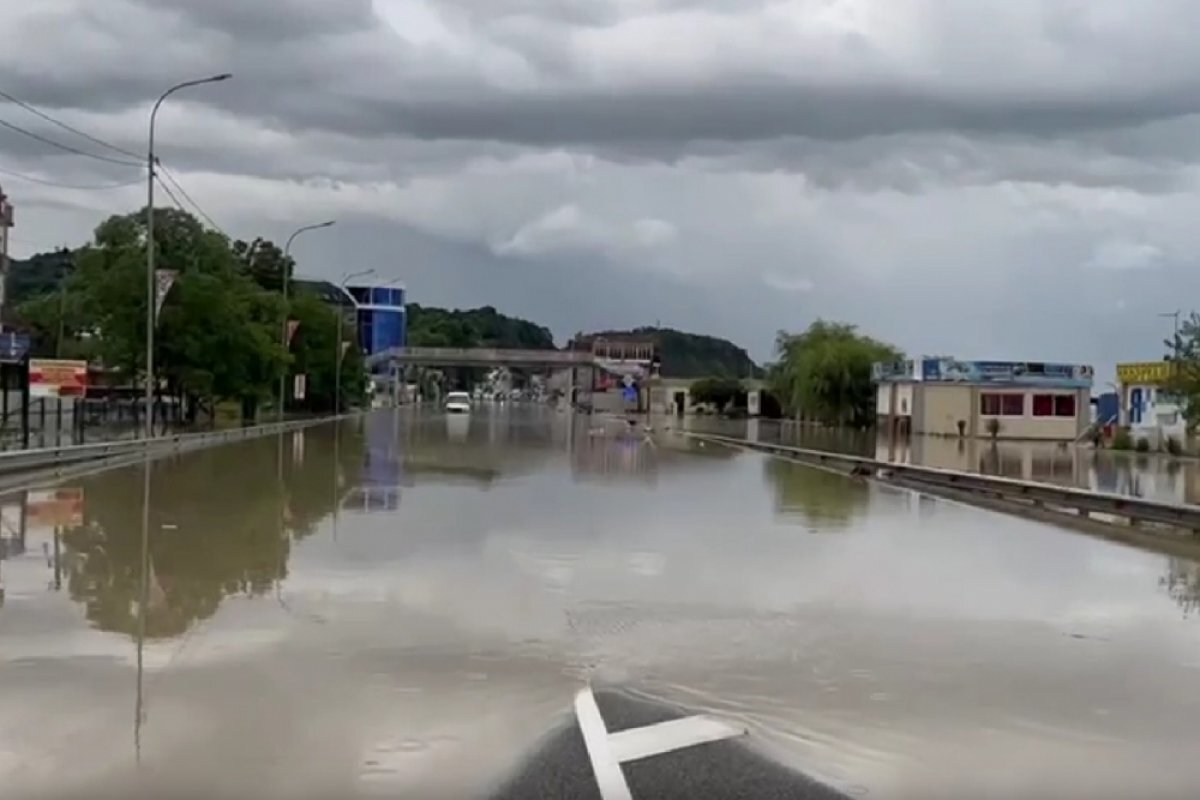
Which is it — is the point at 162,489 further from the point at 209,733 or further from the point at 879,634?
the point at 209,733

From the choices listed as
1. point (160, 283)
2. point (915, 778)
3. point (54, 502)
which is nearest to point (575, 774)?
point (915, 778)

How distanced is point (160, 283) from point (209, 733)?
136 feet

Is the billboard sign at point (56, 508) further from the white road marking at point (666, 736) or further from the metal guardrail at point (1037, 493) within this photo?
the metal guardrail at point (1037, 493)

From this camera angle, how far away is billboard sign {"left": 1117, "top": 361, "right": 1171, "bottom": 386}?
277 feet

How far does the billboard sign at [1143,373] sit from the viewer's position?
8444cm

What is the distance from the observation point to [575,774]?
8750mm

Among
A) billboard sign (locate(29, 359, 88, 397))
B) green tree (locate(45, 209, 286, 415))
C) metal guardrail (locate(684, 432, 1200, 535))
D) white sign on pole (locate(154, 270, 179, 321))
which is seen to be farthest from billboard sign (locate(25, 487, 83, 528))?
Answer: green tree (locate(45, 209, 286, 415))

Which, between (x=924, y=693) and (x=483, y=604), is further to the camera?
(x=483, y=604)

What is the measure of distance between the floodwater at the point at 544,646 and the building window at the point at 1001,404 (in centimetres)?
6623

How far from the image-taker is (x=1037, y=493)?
33.7 meters

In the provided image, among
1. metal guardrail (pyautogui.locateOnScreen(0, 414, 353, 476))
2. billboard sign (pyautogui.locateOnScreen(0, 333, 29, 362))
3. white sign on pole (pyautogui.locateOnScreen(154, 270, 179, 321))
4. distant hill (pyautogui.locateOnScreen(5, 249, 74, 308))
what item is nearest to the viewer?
metal guardrail (pyautogui.locateOnScreen(0, 414, 353, 476))

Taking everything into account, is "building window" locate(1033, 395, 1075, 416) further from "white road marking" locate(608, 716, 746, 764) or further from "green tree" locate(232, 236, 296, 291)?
"white road marking" locate(608, 716, 746, 764)

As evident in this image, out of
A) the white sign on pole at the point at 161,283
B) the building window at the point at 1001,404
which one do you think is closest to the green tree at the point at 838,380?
the building window at the point at 1001,404

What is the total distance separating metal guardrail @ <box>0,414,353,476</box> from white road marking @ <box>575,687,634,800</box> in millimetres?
27183
